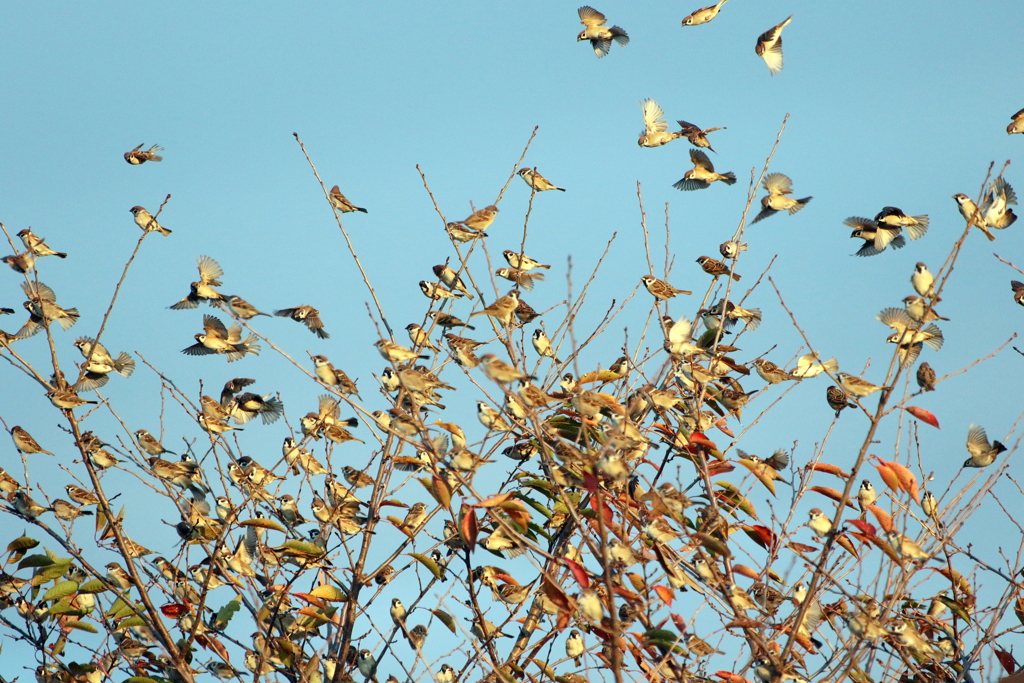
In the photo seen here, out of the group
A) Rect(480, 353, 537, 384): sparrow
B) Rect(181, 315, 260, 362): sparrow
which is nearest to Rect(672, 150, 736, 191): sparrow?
Rect(480, 353, 537, 384): sparrow

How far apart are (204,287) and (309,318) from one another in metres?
0.74

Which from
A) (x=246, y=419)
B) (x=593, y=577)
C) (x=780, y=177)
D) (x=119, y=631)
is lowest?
(x=119, y=631)

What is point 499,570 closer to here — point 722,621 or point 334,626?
point 334,626

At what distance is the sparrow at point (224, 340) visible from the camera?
6797mm

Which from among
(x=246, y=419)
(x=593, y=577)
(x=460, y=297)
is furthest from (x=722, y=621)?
(x=246, y=419)

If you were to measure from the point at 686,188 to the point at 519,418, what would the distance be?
293 centimetres

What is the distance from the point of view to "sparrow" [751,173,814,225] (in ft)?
24.5

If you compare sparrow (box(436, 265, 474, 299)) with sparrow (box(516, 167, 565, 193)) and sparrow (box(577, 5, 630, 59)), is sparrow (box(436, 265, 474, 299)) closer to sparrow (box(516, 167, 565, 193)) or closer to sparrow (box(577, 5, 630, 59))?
sparrow (box(516, 167, 565, 193))

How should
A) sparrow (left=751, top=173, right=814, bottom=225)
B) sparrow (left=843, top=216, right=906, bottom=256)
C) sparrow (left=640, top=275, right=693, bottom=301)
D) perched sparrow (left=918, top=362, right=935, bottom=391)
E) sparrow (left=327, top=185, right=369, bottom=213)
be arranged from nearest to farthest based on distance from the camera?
perched sparrow (left=918, top=362, right=935, bottom=391) < sparrow (left=640, top=275, right=693, bottom=301) < sparrow (left=843, top=216, right=906, bottom=256) < sparrow (left=751, top=173, right=814, bottom=225) < sparrow (left=327, top=185, right=369, bottom=213)

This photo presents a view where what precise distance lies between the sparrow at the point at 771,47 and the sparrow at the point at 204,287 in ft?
15.3

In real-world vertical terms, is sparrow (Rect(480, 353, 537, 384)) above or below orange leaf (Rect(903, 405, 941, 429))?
below

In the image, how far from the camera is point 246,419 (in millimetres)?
7113

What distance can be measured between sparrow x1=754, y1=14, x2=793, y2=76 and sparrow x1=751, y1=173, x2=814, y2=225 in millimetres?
1074

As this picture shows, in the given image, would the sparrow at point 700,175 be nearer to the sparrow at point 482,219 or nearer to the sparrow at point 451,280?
the sparrow at point 482,219
